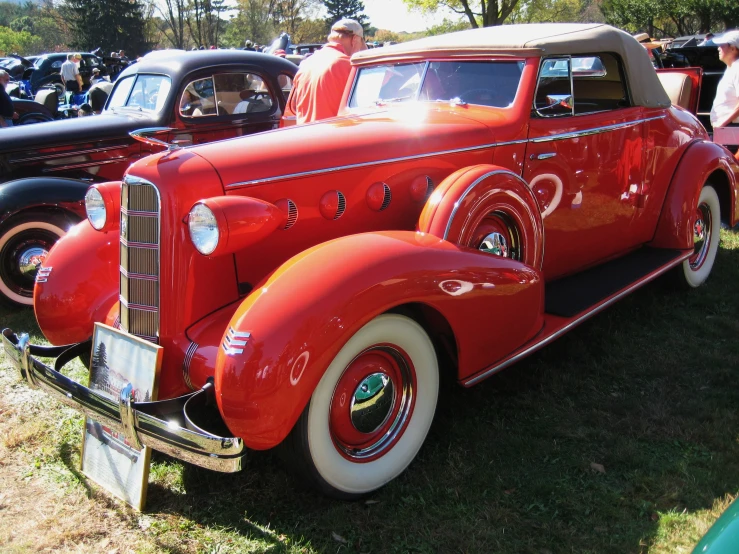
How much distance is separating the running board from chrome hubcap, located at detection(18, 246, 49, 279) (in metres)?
3.83

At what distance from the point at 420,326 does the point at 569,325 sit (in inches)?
40.8

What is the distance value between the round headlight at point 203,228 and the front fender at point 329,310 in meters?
0.27

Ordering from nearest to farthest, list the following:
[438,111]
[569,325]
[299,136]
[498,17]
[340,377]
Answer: [340,377]
[299,136]
[569,325]
[438,111]
[498,17]

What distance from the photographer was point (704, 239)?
4.93 metres

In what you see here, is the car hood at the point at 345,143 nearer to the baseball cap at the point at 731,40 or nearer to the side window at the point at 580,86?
the side window at the point at 580,86

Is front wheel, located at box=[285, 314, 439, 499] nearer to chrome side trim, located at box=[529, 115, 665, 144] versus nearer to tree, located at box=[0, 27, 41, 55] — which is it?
chrome side trim, located at box=[529, 115, 665, 144]

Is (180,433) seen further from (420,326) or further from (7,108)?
(7,108)

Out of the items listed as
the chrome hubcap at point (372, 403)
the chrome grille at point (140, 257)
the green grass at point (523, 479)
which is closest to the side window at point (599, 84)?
the green grass at point (523, 479)

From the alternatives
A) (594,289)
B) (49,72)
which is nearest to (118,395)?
(594,289)

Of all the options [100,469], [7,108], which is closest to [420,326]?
[100,469]

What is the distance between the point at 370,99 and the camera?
13.4 feet

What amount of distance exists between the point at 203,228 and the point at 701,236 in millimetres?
4054

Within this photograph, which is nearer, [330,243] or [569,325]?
[330,243]

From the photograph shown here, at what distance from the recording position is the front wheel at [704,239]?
477cm
